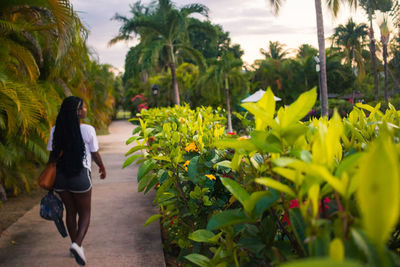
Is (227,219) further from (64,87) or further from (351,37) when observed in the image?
(351,37)

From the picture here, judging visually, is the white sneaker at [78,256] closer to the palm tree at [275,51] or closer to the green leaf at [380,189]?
the green leaf at [380,189]

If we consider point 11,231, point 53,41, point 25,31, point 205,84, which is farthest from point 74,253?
point 205,84

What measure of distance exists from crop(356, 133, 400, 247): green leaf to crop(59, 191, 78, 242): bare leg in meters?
3.65

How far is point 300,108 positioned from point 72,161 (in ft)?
10.3

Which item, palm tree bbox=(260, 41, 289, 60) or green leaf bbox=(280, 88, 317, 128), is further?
palm tree bbox=(260, 41, 289, 60)

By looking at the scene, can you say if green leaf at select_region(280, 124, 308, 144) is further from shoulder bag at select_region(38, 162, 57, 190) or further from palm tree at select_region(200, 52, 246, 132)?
palm tree at select_region(200, 52, 246, 132)

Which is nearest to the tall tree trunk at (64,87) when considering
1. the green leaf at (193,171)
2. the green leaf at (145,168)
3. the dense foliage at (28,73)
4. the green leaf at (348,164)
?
the dense foliage at (28,73)

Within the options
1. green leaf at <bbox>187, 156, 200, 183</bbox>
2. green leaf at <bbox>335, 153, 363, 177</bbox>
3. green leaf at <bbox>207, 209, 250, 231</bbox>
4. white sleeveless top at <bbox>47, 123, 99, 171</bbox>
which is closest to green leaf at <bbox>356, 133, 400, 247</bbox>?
green leaf at <bbox>335, 153, 363, 177</bbox>

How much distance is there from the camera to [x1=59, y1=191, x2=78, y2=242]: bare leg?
150 inches

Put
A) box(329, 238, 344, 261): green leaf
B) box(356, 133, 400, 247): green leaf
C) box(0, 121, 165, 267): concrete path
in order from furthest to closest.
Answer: box(0, 121, 165, 267): concrete path < box(329, 238, 344, 261): green leaf < box(356, 133, 400, 247): green leaf

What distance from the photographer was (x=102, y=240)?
414cm

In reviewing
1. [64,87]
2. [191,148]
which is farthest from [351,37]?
[191,148]

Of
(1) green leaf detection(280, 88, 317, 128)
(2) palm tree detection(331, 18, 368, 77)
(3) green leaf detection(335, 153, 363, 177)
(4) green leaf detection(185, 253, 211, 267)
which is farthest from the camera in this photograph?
(2) palm tree detection(331, 18, 368, 77)

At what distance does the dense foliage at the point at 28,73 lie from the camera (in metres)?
5.25
